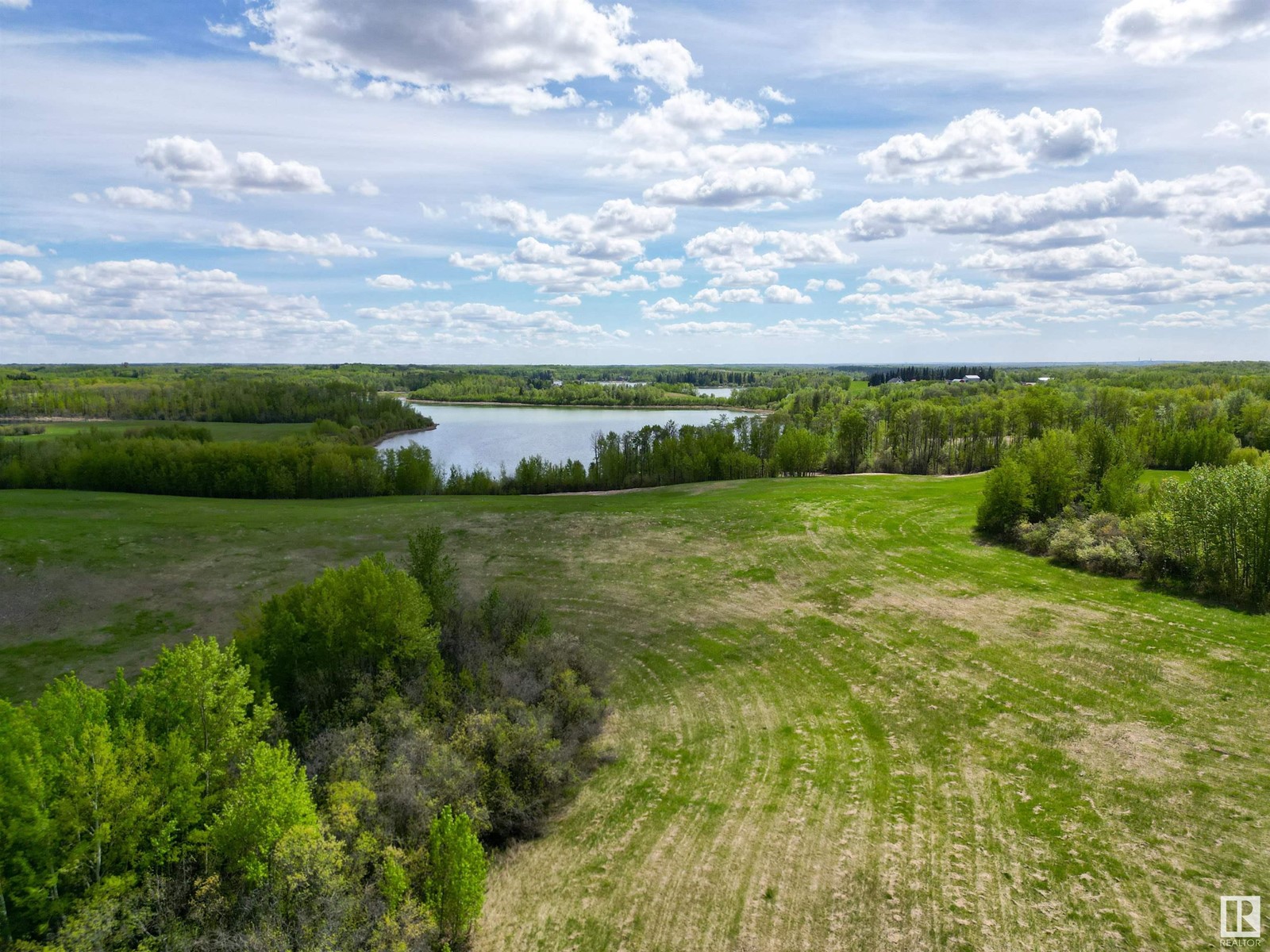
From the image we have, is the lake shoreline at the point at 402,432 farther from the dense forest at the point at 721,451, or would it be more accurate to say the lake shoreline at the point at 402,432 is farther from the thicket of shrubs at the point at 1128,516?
the thicket of shrubs at the point at 1128,516

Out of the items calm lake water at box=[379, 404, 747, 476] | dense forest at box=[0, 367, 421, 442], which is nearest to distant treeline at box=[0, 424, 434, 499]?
calm lake water at box=[379, 404, 747, 476]

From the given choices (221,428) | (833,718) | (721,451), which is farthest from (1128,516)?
(221,428)

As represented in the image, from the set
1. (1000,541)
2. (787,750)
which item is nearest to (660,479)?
(1000,541)

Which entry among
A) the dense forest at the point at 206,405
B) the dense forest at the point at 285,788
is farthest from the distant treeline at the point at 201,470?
the dense forest at the point at 206,405

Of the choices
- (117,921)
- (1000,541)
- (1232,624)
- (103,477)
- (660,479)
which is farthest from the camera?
(660,479)

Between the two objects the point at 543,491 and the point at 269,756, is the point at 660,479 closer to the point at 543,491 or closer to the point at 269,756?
→ the point at 543,491
